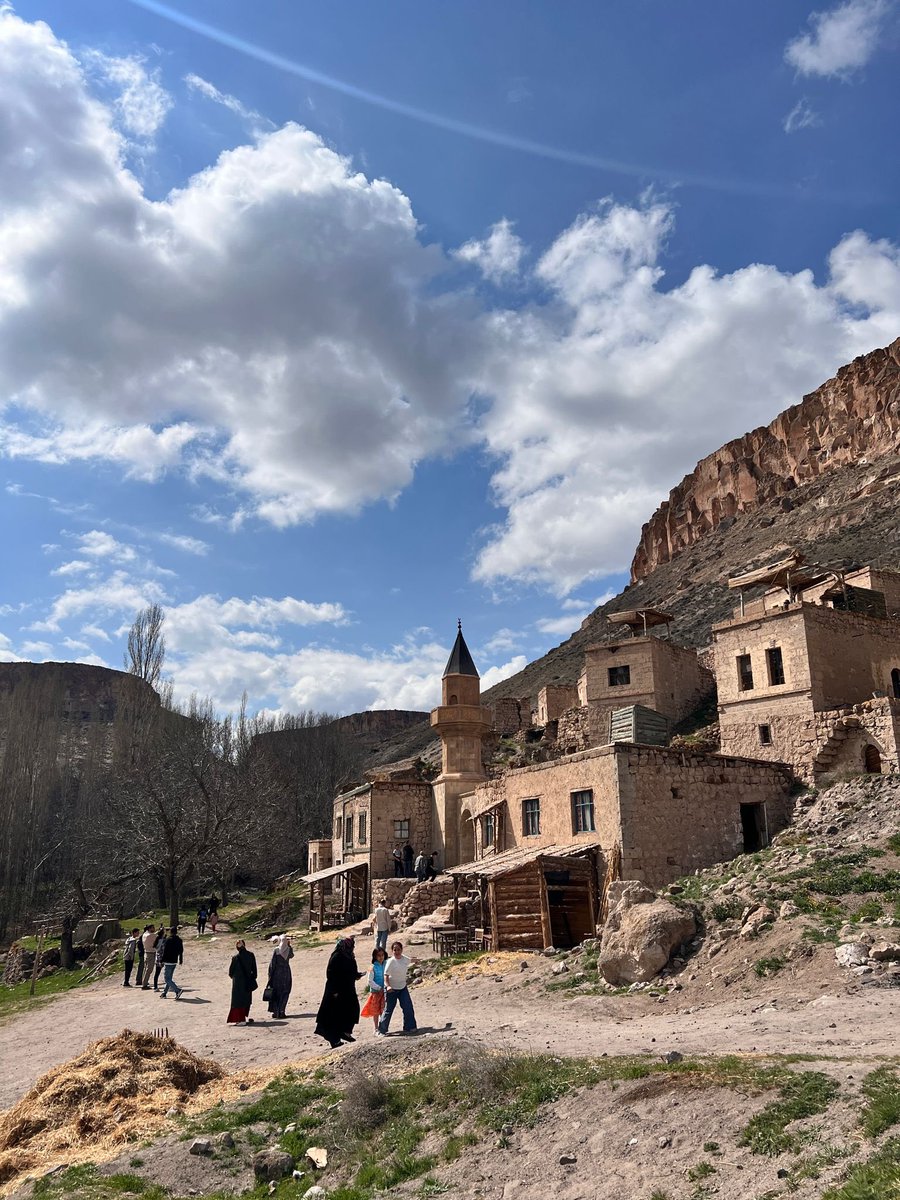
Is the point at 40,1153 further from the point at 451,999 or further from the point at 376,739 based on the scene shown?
the point at 376,739

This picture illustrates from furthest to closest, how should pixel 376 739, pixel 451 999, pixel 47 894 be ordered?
pixel 376 739 → pixel 47 894 → pixel 451 999

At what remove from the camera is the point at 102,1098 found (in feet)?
32.7

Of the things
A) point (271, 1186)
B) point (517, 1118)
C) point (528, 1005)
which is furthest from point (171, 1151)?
point (528, 1005)

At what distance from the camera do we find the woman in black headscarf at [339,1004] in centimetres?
1138

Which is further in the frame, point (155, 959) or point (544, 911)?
point (155, 959)

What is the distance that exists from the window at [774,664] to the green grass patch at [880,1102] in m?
18.1

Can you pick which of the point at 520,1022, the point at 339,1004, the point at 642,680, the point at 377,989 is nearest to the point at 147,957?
the point at 377,989

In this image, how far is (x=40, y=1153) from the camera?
8938 millimetres

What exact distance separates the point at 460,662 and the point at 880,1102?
975 inches

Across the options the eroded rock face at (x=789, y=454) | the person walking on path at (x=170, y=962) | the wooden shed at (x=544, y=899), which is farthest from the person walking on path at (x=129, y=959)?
the eroded rock face at (x=789, y=454)

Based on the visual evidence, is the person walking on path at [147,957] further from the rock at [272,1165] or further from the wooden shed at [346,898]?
the rock at [272,1165]

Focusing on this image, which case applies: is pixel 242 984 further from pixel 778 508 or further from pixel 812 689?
pixel 778 508

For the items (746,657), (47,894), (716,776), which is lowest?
(47,894)

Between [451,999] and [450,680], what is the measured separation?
16.2 metres
